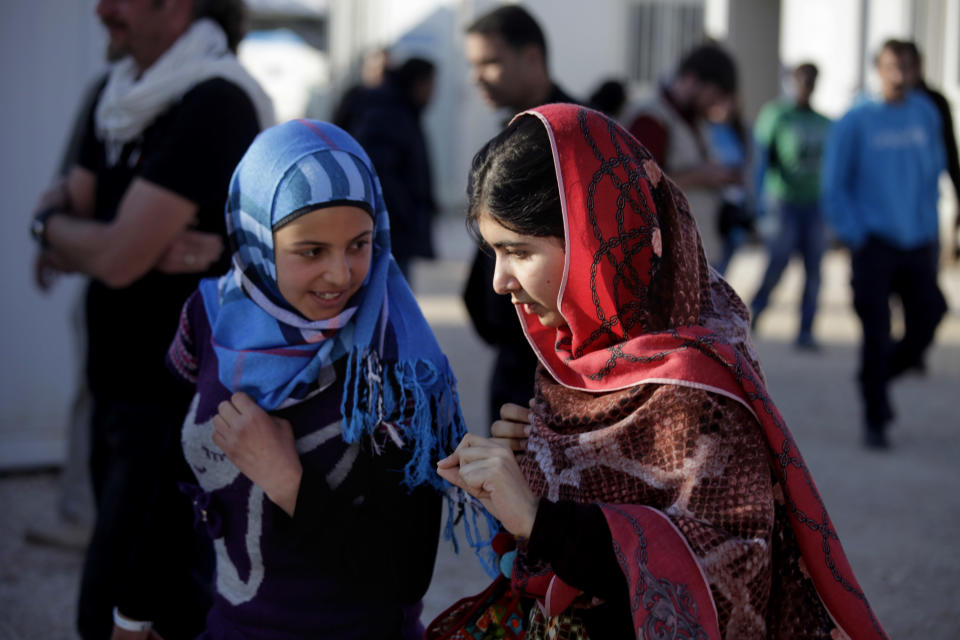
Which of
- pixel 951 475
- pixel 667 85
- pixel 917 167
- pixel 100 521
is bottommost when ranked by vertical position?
pixel 951 475

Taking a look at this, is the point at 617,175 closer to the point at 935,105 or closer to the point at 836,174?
the point at 836,174

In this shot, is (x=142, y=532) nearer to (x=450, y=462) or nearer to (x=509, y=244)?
(x=450, y=462)

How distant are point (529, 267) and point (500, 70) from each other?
6.76 ft

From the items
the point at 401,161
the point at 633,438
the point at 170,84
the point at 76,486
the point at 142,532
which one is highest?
the point at 170,84

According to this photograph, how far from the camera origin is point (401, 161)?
6.85 m

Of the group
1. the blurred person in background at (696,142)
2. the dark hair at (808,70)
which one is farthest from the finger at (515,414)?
the dark hair at (808,70)

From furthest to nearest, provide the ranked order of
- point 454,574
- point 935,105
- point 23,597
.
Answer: point 935,105, point 454,574, point 23,597

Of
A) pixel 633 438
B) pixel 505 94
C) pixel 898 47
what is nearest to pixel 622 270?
pixel 633 438

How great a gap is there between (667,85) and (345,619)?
4675 millimetres

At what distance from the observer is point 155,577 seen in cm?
232

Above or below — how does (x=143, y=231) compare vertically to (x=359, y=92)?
below

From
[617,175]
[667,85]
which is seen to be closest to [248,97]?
[617,175]

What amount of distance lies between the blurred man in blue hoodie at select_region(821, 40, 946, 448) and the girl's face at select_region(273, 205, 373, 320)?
465 cm

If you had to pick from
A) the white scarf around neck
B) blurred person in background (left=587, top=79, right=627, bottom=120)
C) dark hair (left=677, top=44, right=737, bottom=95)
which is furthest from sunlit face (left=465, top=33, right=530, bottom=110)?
blurred person in background (left=587, top=79, right=627, bottom=120)
